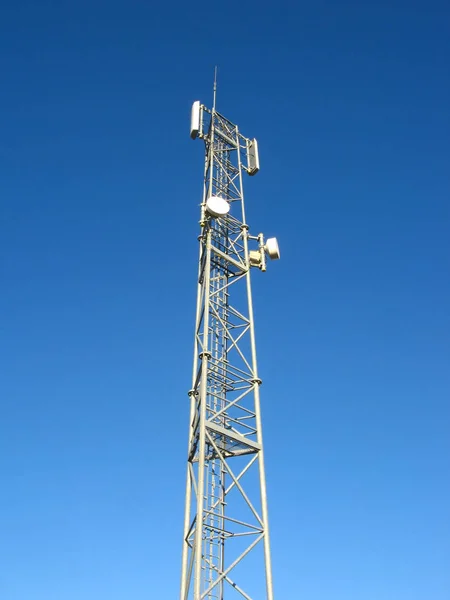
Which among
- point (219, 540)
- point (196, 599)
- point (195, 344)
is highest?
point (195, 344)

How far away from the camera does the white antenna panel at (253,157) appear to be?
1129 inches

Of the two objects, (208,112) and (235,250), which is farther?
(208,112)

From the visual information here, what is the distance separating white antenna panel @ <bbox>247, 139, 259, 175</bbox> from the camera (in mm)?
28672

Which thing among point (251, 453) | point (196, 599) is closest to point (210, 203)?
point (251, 453)

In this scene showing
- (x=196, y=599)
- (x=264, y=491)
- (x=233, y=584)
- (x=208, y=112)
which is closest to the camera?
(x=196, y=599)

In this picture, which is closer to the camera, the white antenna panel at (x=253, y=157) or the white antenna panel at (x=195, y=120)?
the white antenna panel at (x=195, y=120)

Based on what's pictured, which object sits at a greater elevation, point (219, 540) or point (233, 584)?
point (219, 540)

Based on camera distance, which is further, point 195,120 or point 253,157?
point 253,157

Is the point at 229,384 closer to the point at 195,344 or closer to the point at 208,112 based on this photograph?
the point at 195,344

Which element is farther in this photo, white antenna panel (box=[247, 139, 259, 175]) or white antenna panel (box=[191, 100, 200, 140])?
white antenna panel (box=[247, 139, 259, 175])

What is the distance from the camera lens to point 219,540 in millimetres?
18500

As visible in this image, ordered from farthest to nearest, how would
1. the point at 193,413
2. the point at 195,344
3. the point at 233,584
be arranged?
the point at 195,344 < the point at 193,413 < the point at 233,584

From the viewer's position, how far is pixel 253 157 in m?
29.0

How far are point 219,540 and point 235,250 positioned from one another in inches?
464
